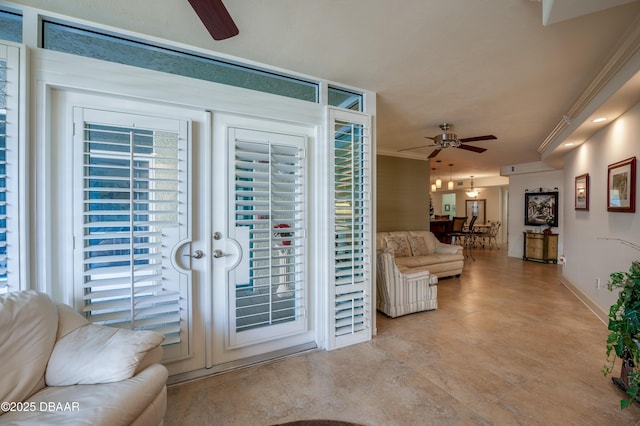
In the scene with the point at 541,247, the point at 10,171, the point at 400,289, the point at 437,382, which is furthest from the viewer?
the point at 541,247

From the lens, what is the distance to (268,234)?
2.40m

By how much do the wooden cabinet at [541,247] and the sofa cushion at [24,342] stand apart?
872cm

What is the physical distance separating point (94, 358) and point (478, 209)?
12312mm

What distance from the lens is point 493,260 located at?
724 centimetres

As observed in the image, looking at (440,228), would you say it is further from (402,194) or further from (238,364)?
(238,364)

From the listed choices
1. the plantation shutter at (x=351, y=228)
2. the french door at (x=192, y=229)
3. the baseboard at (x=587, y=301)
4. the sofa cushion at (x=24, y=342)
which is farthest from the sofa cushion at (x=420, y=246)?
the sofa cushion at (x=24, y=342)

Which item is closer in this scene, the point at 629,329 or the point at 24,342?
the point at 24,342

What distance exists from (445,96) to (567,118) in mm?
1969

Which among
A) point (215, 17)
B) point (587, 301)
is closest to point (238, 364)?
point (215, 17)

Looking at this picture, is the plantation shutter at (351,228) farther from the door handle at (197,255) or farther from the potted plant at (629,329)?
the potted plant at (629,329)

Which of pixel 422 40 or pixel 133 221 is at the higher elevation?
pixel 422 40

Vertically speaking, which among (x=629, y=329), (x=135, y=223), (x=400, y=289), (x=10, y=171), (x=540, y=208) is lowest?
(x=400, y=289)

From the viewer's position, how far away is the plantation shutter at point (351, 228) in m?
2.64

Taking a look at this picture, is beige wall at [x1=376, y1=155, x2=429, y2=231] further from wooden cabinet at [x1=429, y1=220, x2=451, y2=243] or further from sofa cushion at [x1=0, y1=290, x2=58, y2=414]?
sofa cushion at [x1=0, y1=290, x2=58, y2=414]
